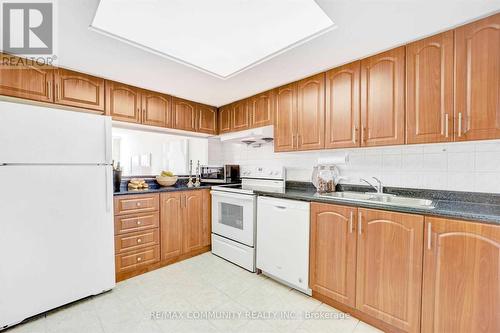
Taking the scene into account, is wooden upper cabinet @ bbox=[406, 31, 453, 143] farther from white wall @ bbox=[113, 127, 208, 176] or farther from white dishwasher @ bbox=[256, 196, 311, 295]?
white wall @ bbox=[113, 127, 208, 176]

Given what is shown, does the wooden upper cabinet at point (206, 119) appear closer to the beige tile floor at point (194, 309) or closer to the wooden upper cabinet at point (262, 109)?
the wooden upper cabinet at point (262, 109)

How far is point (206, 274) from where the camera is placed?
2.43 meters

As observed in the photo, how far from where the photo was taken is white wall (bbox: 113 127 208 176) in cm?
279

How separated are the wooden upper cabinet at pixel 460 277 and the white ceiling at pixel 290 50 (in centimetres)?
124

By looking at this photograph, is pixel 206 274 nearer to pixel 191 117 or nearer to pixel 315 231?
pixel 315 231

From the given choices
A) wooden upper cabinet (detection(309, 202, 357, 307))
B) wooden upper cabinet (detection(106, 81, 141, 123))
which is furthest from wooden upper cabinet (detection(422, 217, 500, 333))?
wooden upper cabinet (detection(106, 81, 141, 123))

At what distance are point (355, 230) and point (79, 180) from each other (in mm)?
2271

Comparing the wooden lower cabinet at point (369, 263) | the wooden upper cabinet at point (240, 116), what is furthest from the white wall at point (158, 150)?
the wooden lower cabinet at point (369, 263)

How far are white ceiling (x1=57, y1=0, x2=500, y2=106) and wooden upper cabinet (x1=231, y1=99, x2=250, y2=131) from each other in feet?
1.14

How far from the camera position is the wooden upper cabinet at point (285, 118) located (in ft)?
7.88

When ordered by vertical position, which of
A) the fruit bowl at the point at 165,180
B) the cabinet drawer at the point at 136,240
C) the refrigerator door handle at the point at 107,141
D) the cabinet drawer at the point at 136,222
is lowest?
the cabinet drawer at the point at 136,240

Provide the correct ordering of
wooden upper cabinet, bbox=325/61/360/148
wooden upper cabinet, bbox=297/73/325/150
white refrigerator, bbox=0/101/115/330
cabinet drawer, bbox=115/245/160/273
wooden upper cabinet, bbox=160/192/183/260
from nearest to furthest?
1. white refrigerator, bbox=0/101/115/330
2. wooden upper cabinet, bbox=325/61/360/148
3. wooden upper cabinet, bbox=297/73/325/150
4. cabinet drawer, bbox=115/245/160/273
5. wooden upper cabinet, bbox=160/192/183/260

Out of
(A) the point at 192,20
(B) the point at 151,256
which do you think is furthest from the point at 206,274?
(A) the point at 192,20

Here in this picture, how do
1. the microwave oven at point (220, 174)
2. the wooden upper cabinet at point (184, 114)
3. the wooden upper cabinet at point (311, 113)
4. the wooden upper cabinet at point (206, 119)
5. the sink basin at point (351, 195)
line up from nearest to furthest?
the sink basin at point (351, 195) → the wooden upper cabinet at point (311, 113) → the wooden upper cabinet at point (184, 114) → the wooden upper cabinet at point (206, 119) → the microwave oven at point (220, 174)
